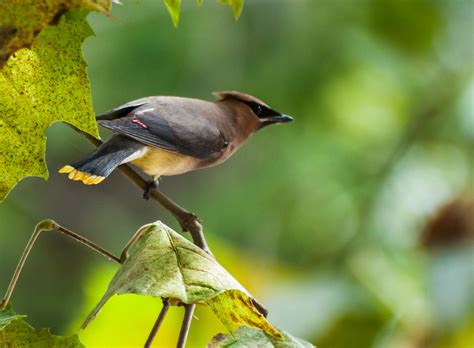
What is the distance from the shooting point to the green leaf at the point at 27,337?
102cm

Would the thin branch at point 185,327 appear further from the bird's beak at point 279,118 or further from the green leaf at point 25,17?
the bird's beak at point 279,118

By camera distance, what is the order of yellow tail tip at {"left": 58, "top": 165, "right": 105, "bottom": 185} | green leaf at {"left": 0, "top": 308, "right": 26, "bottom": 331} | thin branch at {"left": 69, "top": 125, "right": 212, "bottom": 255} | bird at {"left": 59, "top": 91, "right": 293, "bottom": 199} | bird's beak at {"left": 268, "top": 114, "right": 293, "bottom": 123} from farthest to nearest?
bird's beak at {"left": 268, "top": 114, "right": 293, "bottom": 123}
bird at {"left": 59, "top": 91, "right": 293, "bottom": 199}
yellow tail tip at {"left": 58, "top": 165, "right": 105, "bottom": 185}
thin branch at {"left": 69, "top": 125, "right": 212, "bottom": 255}
green leaf at {"left": 0, "top": 308, "right": 26, "bottom": 331}

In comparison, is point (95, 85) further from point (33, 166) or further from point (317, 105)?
point (33, 166)

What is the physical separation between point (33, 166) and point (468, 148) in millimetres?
3375

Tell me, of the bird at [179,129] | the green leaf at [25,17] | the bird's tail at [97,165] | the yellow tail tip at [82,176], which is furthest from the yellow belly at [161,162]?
the green leaf at [25,17]

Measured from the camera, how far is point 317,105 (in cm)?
455

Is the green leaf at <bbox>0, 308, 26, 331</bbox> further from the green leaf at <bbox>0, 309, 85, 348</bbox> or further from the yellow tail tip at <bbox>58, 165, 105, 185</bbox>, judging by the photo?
the yellow tail tip at <bbox>58, 165, 105, 185</bbox>

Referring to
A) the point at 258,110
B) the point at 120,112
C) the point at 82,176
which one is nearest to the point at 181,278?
the point at 82,176

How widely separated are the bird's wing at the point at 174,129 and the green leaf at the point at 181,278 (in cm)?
66

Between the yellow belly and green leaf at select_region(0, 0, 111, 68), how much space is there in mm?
944

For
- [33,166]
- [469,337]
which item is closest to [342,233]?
[469,337]

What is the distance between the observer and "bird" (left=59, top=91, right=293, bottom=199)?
170 cm

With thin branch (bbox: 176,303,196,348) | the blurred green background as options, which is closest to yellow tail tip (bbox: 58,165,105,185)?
thin branch (bbox: 176,303,196,348)

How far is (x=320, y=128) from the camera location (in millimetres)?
4566
